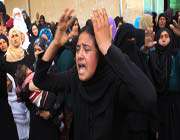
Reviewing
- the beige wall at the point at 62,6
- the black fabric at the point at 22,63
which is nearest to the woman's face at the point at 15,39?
the black fabric at the point at 22,63

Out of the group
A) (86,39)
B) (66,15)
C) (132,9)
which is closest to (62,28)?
(66,15)

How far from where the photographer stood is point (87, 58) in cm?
255

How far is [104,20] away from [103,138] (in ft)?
2.05

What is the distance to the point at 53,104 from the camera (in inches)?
180

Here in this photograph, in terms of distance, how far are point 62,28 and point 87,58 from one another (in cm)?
28

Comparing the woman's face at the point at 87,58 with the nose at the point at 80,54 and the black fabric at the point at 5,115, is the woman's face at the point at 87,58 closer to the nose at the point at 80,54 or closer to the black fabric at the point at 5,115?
the nose at the point at 80,54

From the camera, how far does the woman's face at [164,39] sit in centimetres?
631

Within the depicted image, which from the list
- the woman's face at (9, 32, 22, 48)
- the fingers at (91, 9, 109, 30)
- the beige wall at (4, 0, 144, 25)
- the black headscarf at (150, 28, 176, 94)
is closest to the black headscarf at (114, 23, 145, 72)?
the black headscarf at (150, 28, 176, 94)

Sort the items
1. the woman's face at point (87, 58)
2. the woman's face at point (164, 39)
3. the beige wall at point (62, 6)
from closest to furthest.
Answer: the woman's face at point (87, 58) < the woman's face at point (164, 39) < the beige wall at point (62, 6)

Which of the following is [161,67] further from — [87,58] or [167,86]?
[87,58]

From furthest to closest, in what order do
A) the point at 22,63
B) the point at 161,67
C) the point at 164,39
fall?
1. the point at 164,39
2. the point at 161,67
3. the point at 22,63

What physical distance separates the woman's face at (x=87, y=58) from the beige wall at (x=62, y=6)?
11.8 m

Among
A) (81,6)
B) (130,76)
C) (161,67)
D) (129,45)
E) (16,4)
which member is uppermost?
(130,76)

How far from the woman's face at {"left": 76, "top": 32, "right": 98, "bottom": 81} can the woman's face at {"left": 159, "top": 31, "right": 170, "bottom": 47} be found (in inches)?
151
